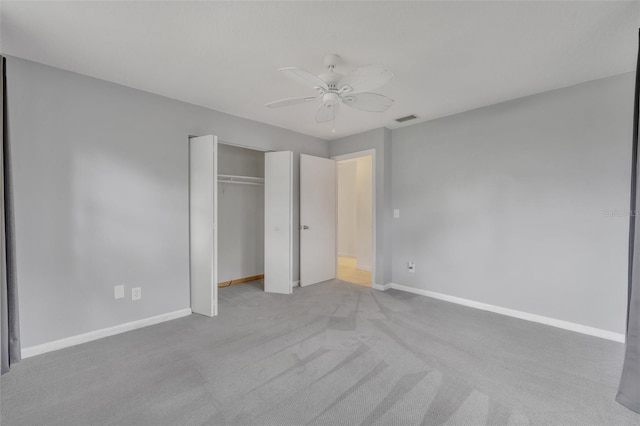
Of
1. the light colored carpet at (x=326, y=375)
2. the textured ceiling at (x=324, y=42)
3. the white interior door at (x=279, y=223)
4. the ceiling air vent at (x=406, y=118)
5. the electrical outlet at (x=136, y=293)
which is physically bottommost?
the light colored carpet at (x=326, y=375)

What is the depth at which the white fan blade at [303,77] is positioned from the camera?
1884 mm

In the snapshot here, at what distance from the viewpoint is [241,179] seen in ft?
15.4

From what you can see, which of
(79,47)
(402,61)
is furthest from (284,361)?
(79,47)

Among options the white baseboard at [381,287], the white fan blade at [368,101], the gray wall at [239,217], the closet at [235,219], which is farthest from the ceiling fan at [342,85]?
the white baseboard at [381,287]

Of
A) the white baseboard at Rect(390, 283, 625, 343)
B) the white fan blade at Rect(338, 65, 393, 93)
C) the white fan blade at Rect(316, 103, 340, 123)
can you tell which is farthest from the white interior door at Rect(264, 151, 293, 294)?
the white fan blade at Rect(338, 65, 393, 93)

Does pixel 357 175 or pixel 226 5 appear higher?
pixel 226 5

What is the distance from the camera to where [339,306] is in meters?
3.56

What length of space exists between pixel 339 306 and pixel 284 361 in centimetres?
140

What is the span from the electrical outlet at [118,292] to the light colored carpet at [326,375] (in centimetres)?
41

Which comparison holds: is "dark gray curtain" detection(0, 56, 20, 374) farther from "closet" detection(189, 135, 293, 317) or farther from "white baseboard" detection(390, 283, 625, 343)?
"white baseboard" detection(390, 283, 625, 343)

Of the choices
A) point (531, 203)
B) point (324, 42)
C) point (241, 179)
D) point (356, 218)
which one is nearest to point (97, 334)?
point (241, 179)

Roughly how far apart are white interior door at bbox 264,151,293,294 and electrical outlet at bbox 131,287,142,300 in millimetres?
1686

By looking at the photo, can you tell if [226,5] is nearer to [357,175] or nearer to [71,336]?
[71,336]

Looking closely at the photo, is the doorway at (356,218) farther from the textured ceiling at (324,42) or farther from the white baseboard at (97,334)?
the white baseboard at (97,334)
